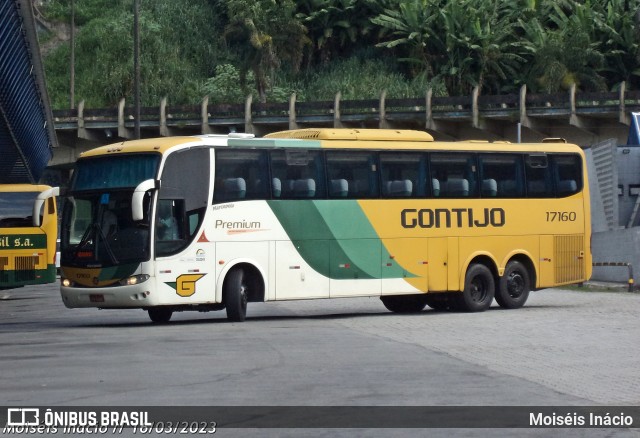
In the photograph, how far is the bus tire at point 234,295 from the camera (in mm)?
23938

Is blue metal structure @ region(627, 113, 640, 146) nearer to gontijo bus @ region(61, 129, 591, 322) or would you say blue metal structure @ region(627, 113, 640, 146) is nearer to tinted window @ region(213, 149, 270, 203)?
gontijo bus @ region(61, 129, 591, 322)

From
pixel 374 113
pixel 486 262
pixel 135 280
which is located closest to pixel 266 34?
pixel 374 113

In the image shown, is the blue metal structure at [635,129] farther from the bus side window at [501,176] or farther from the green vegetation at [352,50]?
the bus side window at [501,176]

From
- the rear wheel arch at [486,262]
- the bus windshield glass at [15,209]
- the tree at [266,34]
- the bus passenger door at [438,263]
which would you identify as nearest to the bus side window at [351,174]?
the bus passenger door at [438,263]

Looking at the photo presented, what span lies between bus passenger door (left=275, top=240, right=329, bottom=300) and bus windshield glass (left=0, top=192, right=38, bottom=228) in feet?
47.3

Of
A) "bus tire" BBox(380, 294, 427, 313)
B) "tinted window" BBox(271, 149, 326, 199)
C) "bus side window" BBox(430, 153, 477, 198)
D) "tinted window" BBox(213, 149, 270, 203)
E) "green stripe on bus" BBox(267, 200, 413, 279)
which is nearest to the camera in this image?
"tinted window" BBox(213, 149, 270, 203)

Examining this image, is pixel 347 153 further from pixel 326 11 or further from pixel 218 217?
pixel 326 11

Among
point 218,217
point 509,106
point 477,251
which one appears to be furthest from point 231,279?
point 509,106

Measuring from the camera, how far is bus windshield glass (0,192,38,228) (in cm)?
3750

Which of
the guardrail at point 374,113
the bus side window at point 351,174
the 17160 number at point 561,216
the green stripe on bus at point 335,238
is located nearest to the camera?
the green stripe on bus at point 335,238

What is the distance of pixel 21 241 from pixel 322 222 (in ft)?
47.5

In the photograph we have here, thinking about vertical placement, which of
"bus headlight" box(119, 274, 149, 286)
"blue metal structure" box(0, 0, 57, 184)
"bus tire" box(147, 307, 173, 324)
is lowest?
"bus tire" box(147, 307, 173, 324)

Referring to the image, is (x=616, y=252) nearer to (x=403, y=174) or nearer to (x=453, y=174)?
(x=453, y=174)

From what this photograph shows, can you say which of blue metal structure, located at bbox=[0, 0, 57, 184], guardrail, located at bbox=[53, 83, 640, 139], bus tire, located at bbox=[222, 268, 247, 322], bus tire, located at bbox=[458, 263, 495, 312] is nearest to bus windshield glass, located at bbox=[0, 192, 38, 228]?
blue metal structure, located at bbox=[0, 0, 57, 184]
